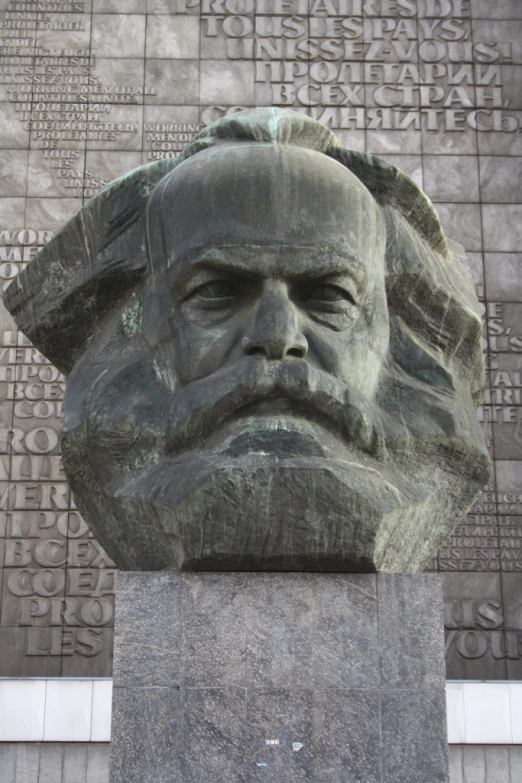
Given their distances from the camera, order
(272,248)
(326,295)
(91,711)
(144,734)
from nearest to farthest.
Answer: (144,734) < (272,248) < (326,295) < (91,711)

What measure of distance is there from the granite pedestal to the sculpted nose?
2.06 ft

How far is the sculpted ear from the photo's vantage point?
11.4 ft

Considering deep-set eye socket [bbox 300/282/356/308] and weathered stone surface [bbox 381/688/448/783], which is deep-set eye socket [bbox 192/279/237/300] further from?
weathered stone surface [bbox 381/688/448/783]

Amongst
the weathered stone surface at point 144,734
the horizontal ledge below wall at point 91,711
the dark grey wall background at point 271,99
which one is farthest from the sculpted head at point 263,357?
the dark grey wall background at point 271,99

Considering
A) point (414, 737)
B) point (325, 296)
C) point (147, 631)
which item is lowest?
point (414, 737)

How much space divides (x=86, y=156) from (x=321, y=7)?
8.78 ft

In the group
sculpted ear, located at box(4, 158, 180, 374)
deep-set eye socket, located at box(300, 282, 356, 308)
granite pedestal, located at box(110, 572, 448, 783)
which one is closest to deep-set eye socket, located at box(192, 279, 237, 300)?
deep-set eye socket, located at box(300, 282, 356, 308)

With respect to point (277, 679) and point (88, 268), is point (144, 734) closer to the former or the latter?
point (277, 679)

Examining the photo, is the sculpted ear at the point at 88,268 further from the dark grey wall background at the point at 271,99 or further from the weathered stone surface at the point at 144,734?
the dark grey wall background at the point at 271,99

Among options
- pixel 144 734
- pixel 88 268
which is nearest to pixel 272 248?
pixel 88 268

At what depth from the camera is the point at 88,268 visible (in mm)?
3490

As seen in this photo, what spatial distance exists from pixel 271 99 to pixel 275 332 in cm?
748

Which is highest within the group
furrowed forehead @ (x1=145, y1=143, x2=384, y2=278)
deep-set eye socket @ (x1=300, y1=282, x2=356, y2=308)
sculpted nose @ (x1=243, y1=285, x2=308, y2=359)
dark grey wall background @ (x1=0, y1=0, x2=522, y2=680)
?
dark grey wall background @ (x1=0, y1=0, x2=522, y2=680)

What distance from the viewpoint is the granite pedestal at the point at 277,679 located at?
267 centimetres
